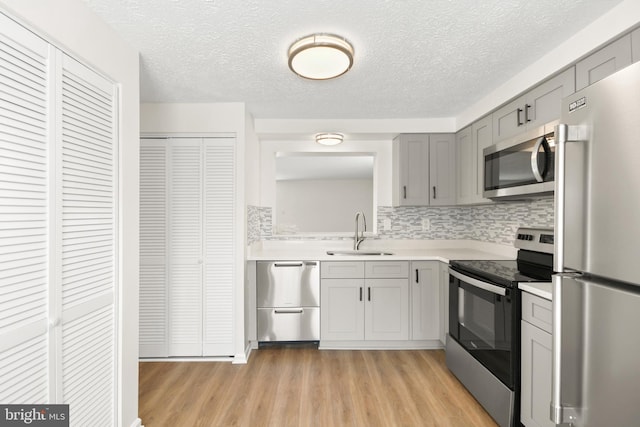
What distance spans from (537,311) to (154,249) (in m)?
2.92

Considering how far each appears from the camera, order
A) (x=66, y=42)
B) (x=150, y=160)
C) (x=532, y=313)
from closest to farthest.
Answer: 1. (x=66, y=42)
2. (x=532, y=313)
3. (x=150, y=160)

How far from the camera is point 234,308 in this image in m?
2.98

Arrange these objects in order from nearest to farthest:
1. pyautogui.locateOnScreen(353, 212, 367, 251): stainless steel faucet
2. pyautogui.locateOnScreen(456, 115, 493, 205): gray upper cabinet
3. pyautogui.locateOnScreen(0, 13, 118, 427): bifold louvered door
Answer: pyautogui.locateOnScreen(0, 13, 118, 427): bifold louvered door < pyautogui.locateOnScreen(456, 115, 493, 205): gray upper cabinet < pyautogui.locateOnScreen(353, 212, 367, 251): stainless steel faucet

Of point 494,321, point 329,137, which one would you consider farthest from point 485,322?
point 329,137

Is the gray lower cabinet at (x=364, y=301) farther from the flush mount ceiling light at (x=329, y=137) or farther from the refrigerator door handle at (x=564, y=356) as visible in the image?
the refrigerator door handle at (x=564, y=356)

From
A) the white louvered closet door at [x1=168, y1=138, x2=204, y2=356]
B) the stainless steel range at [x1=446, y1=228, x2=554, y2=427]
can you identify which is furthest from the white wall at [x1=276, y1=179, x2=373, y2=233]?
the stainless steel range at [x1=446, y1=228, x2=554, y2=427]

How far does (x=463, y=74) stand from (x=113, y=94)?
2240 mm

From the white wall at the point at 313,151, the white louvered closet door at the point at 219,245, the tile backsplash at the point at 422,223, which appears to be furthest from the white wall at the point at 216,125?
the white wall at the point at 313,151

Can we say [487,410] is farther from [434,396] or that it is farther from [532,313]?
[532,313]

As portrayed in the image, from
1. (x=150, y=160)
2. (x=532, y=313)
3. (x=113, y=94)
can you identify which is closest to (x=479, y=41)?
Answer: (x=532, y=313)

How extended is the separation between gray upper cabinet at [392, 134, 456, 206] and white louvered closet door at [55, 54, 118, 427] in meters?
2.65

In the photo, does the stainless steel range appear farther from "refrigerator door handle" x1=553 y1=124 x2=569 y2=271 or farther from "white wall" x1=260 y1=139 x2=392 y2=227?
"white wall" x1=260 y1=139 x2=392 y2=227

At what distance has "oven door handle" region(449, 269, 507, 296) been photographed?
1995mm

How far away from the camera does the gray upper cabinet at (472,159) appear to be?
113 inches
